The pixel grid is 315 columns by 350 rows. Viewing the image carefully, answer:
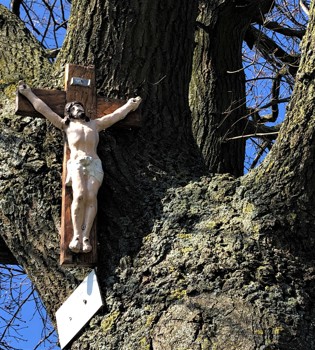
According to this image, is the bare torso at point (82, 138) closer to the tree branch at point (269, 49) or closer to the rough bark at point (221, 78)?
the rough bark at point (221, 78)

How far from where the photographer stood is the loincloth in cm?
319

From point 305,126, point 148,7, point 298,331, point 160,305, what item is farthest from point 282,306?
point 148,7

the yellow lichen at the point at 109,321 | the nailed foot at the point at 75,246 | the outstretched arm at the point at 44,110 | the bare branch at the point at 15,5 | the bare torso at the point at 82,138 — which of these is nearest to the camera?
the yellow lichen at the point at 109,321

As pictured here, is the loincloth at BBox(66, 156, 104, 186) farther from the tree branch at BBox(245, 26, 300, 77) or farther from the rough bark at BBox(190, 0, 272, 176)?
the tree branch at BBox(245, 26, 300, 77)

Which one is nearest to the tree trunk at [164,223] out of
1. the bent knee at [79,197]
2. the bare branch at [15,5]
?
the bent knee at [79,197]

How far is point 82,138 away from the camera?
3301mm

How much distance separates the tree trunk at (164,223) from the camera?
282cm

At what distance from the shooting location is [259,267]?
9.63 feet

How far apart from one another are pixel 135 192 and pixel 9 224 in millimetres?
527

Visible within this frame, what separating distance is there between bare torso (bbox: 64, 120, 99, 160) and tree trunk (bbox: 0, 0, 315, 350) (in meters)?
0.10

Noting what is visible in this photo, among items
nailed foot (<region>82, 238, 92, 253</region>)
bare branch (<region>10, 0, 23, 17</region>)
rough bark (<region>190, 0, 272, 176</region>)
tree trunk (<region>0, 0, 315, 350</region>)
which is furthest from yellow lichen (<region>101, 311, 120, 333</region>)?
bare branch (<region>10, 0, 23, 17</region>)

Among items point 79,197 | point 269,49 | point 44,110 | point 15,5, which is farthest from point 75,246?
point 269,49

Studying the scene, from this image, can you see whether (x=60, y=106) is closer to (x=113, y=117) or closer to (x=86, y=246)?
(x=113, y=117)

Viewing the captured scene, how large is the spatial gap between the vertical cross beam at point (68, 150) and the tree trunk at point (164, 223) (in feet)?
0.24
